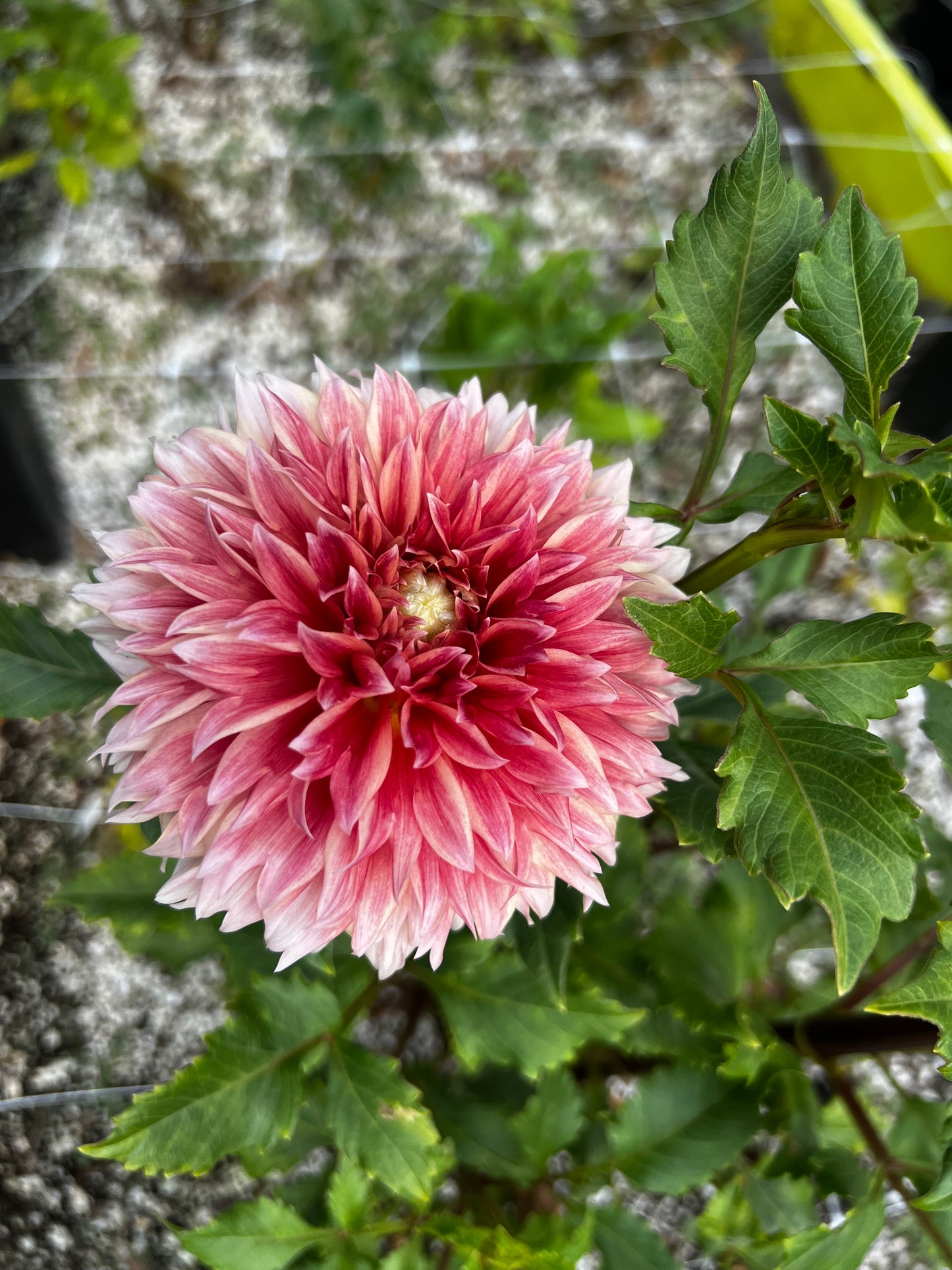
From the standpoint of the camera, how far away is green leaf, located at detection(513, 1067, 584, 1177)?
929mm

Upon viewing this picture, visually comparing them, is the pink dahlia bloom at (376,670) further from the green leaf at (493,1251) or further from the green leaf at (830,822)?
the green leaf at (493,1251)

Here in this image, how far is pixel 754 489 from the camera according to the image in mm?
715

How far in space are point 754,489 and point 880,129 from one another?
1.69 m

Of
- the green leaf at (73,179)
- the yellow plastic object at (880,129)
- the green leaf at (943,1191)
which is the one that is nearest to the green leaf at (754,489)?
the green leaf at (943,1191)

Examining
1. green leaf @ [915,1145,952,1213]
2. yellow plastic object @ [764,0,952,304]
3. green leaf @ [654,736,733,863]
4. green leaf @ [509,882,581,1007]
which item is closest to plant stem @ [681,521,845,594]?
green leaf @ [654,736,733,863]

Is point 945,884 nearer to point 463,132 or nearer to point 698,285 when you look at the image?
point 698,285

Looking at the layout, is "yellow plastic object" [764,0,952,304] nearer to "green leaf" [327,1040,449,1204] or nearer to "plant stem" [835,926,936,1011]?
"plant stem" [835,926,936,1011]

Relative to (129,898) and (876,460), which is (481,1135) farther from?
(876,460)

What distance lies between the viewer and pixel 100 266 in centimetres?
190

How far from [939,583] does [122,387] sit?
177 centimetres

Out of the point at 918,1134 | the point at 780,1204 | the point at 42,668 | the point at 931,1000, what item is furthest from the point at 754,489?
the point at 780,1204

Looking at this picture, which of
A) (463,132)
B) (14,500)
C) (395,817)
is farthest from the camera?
(463,132)

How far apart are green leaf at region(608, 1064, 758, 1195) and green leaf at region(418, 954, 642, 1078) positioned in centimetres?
11

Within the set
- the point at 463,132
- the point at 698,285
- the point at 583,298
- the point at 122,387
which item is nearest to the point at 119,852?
the point at 122,387
